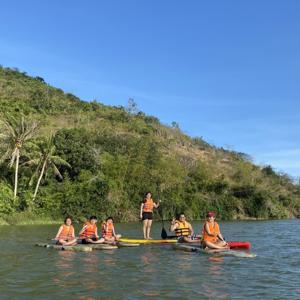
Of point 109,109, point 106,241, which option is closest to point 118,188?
point 106,241

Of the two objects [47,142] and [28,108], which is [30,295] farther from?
[28,108]

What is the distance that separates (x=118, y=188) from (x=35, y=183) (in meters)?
9.11

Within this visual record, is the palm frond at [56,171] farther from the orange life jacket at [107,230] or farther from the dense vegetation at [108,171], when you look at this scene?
the orange life jacket at [107,230]

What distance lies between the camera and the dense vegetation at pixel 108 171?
48.1 m

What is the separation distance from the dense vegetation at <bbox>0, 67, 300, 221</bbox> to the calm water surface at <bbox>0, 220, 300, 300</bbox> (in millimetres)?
27188

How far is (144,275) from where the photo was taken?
47.5 ft

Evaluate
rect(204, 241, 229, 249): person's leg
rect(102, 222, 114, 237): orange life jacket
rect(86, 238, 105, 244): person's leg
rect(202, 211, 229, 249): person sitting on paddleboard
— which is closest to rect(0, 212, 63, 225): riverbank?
rect(102, 222, 114, 237): orange life jacket

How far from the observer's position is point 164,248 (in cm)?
2189

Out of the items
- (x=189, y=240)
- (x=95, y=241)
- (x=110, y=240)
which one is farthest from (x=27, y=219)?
(x=189, y=240)

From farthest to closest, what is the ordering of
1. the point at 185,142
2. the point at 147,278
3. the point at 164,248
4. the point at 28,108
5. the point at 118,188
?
A: the point at 185,142
the point at 28,108
the point at 118,188
the point at 164,248
the point at 147,278

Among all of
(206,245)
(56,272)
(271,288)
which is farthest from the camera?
(206,245)

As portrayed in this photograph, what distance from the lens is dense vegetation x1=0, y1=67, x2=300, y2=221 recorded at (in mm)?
48125

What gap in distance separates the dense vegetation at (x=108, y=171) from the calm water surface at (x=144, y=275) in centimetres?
2719

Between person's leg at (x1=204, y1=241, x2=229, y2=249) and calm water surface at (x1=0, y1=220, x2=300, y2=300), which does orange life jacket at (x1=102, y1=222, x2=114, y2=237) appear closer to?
calm water surface at (x1=0, y1=220, x2=300, y2=300)
